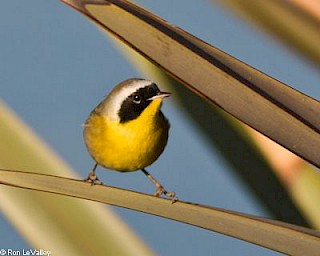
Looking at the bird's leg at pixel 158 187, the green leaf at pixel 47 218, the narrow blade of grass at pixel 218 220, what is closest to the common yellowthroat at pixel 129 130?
the bird's leg at pixel 158 187

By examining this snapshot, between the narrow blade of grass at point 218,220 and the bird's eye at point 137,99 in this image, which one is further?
the bird's eye at point 137,99

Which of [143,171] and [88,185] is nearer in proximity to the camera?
[88,185]

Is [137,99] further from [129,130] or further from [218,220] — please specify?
[218,220]

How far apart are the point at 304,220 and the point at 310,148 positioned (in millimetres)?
618

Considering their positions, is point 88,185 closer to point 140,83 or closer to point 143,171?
point 140,83

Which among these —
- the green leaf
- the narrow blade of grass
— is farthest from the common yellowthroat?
the narrow blade of grass

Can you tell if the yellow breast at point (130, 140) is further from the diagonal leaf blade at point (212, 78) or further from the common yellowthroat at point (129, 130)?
the diagonal leaf blade at point (212, 78)

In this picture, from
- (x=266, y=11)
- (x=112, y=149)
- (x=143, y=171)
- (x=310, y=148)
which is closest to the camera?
(x=310, y=148)

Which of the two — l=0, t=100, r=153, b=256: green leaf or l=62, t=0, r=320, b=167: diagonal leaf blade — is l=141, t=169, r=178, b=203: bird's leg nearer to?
l=0, t=100, r=153, b=256: green leaf

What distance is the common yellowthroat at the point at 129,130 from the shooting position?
2.04m

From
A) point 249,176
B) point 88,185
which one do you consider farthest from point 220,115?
point 88,185

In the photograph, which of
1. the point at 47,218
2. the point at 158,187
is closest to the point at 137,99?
the point at 158,187

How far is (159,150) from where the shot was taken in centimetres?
209

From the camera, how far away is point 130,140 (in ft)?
6.72
